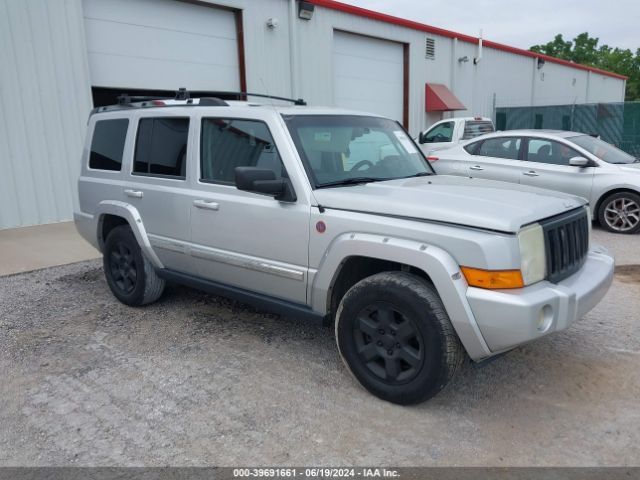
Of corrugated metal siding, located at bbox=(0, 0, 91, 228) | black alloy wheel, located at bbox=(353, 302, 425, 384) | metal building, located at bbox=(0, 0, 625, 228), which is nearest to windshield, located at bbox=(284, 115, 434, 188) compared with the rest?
black alloy wheel, located at bbox=(353, 302, 425, 384)

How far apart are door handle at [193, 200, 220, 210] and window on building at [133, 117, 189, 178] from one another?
33 centimetres

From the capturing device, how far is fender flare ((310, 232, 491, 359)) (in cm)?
298

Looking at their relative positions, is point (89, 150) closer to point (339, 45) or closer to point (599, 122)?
point (339, 45)

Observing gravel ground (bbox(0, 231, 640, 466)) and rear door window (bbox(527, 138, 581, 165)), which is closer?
gravel ground (bbox(0, 231, 640, 466))

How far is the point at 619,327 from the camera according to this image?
4.60 metres

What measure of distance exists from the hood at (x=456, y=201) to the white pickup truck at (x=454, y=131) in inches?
408

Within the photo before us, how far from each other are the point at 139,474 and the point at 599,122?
68.0 ft

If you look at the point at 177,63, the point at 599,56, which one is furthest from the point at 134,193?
the point at 599,56

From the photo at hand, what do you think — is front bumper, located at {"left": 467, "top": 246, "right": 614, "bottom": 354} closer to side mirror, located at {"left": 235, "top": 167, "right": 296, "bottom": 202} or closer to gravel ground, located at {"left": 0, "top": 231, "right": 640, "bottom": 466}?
gravel ground, located at {"left": 0, "top": 231, "right": 640, "bottom": 466}

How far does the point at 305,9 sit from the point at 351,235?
37.4ft

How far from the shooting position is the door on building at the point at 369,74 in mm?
15041

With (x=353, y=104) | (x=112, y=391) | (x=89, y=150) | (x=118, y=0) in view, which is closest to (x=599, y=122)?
(x=353, y=104)

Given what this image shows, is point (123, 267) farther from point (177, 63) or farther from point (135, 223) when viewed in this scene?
point (177, 63)

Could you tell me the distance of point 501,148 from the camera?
358 inches
